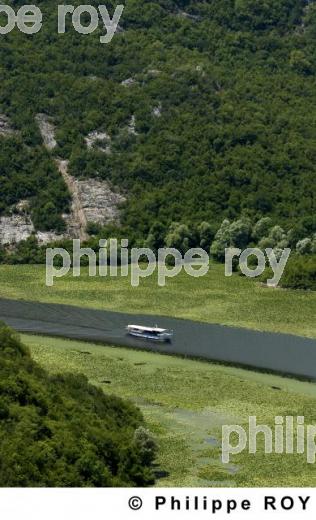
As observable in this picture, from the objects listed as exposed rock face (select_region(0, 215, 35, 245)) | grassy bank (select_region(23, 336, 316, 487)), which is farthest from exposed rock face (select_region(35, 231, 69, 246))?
grassy bank (select_region(23, 336, 316, 487))

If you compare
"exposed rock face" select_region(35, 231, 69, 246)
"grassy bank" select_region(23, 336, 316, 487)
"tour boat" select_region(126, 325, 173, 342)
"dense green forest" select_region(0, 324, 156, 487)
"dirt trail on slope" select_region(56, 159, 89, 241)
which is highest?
"dirt trail on slope" select_region(56, 159, 89, 241)

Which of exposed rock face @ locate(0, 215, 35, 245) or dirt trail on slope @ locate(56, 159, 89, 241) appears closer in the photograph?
exposed rock face @ locate(0, 215, 35, 245)

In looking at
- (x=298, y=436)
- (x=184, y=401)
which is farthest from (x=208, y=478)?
(x=184, y=401)

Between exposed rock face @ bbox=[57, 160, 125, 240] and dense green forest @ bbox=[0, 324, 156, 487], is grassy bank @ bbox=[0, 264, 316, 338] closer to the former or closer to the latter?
exposed rock face @ bbox=[57, 160, 125, 240]

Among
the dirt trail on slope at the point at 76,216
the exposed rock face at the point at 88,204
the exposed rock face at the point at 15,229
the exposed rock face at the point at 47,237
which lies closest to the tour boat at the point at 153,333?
the exposed rock face at the point at 47,237

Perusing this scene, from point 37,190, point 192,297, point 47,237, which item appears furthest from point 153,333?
point 37,190

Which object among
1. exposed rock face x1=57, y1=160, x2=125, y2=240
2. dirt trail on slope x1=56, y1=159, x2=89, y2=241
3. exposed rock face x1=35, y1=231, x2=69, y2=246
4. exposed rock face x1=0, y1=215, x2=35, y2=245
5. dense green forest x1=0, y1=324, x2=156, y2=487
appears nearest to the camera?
dense green forest x1=0, y1=324, x2=156, y2=487

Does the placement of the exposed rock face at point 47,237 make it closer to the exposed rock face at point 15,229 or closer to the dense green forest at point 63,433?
the exposed rock face at point 15,229
